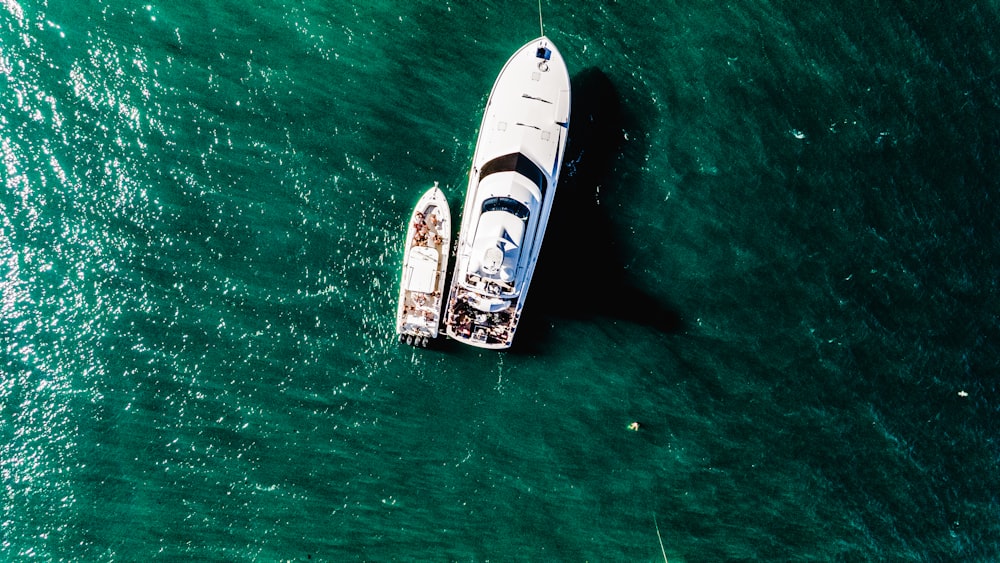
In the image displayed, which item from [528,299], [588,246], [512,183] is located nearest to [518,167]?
[512,183]

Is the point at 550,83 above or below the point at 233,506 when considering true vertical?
above

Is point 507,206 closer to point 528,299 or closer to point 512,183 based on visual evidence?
point 512,183

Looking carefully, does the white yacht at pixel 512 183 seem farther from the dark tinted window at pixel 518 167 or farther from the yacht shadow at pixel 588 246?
Answer: the yacht shadow at pixel 588 246

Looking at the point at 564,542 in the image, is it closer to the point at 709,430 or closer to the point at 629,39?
the point at 709,430

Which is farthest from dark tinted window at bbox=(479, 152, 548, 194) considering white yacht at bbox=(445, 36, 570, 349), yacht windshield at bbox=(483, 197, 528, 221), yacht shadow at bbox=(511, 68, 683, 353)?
yacht shadow at bbox=(511, 68, 683, 353)

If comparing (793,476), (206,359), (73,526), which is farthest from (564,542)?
(73,526)

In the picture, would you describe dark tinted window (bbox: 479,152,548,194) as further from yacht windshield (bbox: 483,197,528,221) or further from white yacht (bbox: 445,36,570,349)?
yacht windshield (bbox: 483,197,528,221)
